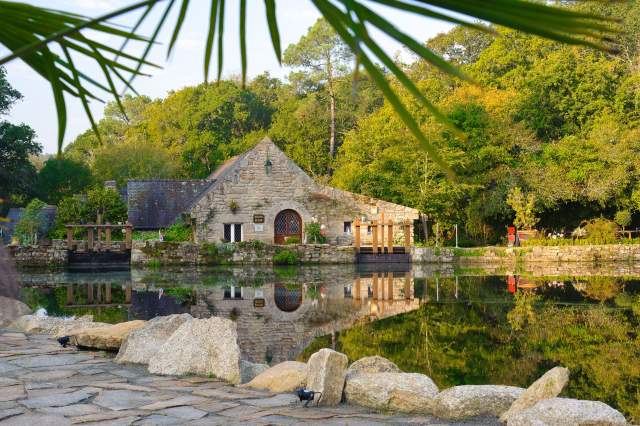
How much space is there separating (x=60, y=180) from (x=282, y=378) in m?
41.4

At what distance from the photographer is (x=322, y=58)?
50656 millimetres

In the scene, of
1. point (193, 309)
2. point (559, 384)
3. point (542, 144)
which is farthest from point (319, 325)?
point (542, 144)

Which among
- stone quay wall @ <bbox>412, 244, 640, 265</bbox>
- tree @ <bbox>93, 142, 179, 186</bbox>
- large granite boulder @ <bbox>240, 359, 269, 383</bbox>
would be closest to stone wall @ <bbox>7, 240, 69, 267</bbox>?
stone quay wall @ <bbox>412, 244, 640, 265</bbox>

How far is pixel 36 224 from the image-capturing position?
3216 cm

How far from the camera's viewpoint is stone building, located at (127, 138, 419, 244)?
3136 centimetres

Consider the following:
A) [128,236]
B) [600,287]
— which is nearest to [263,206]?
[128,236]

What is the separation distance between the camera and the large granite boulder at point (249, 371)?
20.9 feet

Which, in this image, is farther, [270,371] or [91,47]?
[270,371]

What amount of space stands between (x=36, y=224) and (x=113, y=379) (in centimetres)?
2829

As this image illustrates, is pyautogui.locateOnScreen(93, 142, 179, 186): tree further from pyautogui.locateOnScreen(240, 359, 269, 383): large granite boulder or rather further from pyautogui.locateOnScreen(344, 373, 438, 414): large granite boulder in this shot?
pyautogui.locateOnScreen(344, 373, 438, 414): large granite boulder

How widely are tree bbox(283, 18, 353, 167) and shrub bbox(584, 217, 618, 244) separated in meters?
20.2

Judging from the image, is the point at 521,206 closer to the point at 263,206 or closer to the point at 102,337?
the point at 263,206

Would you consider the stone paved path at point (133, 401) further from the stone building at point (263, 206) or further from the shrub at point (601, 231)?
the shrub at point (601, 231)

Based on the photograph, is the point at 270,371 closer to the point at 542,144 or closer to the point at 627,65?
the point at 542,144
